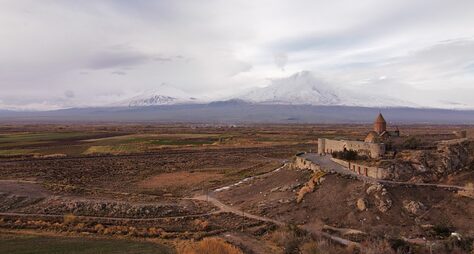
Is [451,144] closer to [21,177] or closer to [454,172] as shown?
[454,172]

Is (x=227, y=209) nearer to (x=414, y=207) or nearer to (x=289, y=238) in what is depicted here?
(x=289, y=238)

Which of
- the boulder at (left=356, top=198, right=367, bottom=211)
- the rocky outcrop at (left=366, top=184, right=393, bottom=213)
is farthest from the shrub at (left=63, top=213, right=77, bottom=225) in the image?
the rocky outcrop at (left=366, top=184, right=393, bottom=213)

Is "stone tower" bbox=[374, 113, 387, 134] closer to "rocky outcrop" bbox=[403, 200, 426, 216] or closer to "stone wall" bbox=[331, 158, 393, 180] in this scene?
"stone wall" bbox=[331, 158, 393, 180]

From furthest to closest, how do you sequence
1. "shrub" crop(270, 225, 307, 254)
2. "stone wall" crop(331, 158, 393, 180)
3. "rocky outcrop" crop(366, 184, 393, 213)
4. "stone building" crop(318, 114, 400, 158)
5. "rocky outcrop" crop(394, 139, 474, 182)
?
"stone building" crop(318, 114, 400, 158), "stone wall" crop(331, 158, 393, 180), "rocky outcrop" crop(394, 139, 474, 182), "rocky outcrop" crop(366, 184, 393, 213), "shrub" crop(270, 225, 307, 254)

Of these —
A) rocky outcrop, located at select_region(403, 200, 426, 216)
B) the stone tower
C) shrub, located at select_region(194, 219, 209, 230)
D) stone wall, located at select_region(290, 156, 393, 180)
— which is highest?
the stone tower

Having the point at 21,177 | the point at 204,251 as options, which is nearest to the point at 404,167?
the point at 204,251

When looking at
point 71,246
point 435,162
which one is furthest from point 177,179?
point 435,162

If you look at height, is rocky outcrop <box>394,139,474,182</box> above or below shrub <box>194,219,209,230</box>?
above
